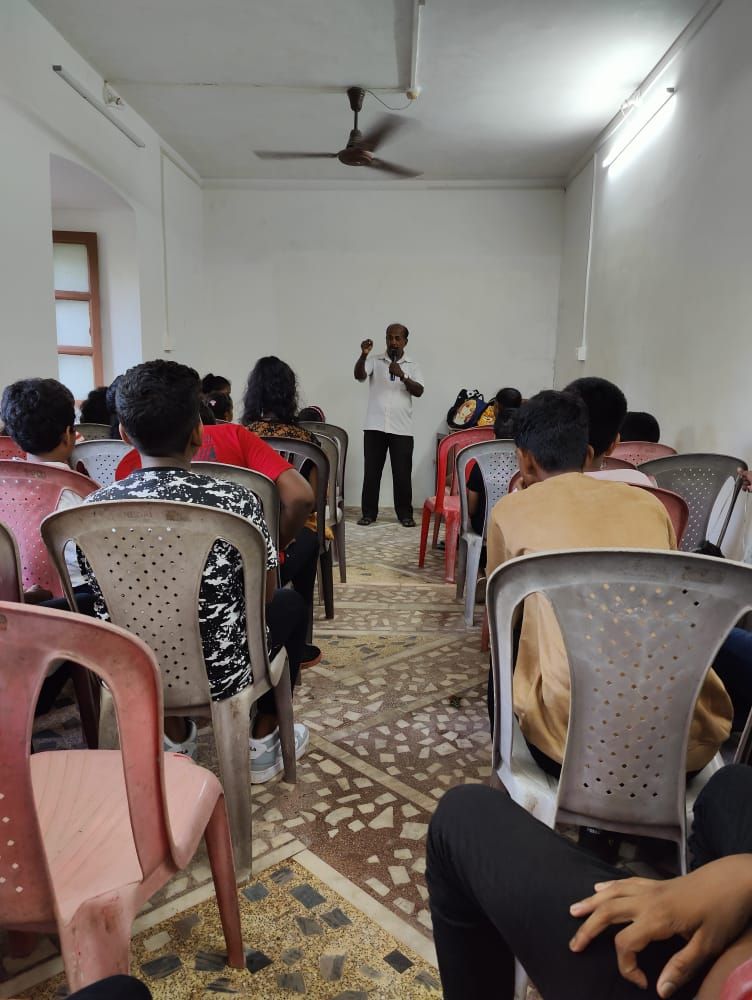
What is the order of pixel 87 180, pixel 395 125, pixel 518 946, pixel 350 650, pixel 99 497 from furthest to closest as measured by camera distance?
pixel 395 125, pixel 87 180, pixel 350 650, pixel 99 497, pixel 518 946

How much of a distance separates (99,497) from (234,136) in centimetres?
471

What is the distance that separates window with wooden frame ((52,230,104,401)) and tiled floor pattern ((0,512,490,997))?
3.07 m

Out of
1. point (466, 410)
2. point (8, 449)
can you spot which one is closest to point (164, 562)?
Result: point (8, 449)

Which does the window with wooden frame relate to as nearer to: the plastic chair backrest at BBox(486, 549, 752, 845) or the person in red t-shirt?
the person in red t-shirt

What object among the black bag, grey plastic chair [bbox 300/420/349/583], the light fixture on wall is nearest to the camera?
grey plastic chair [bbox 300/420/349/583]

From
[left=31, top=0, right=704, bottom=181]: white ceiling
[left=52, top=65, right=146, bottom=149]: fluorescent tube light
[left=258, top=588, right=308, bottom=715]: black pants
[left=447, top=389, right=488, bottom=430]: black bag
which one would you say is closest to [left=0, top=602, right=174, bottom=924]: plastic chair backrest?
[left=258, top=588, right=308, bottom=715]: black pants

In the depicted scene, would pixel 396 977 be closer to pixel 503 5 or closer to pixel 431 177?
pixel 503 5

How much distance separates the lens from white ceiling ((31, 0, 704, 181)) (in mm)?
3344

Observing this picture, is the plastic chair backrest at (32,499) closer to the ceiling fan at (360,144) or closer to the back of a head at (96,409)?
the back of a head at (96,409)

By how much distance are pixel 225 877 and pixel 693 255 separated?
11.6 feet

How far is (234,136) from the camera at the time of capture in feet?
16.9

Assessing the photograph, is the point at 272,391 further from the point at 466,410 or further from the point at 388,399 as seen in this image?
the point at 466,410

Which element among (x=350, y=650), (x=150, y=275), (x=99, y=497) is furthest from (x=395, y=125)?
(x=99, y=497)

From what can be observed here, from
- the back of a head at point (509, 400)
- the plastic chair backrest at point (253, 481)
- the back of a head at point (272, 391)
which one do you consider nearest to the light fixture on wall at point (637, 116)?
the back of a head at point (509, 400)
